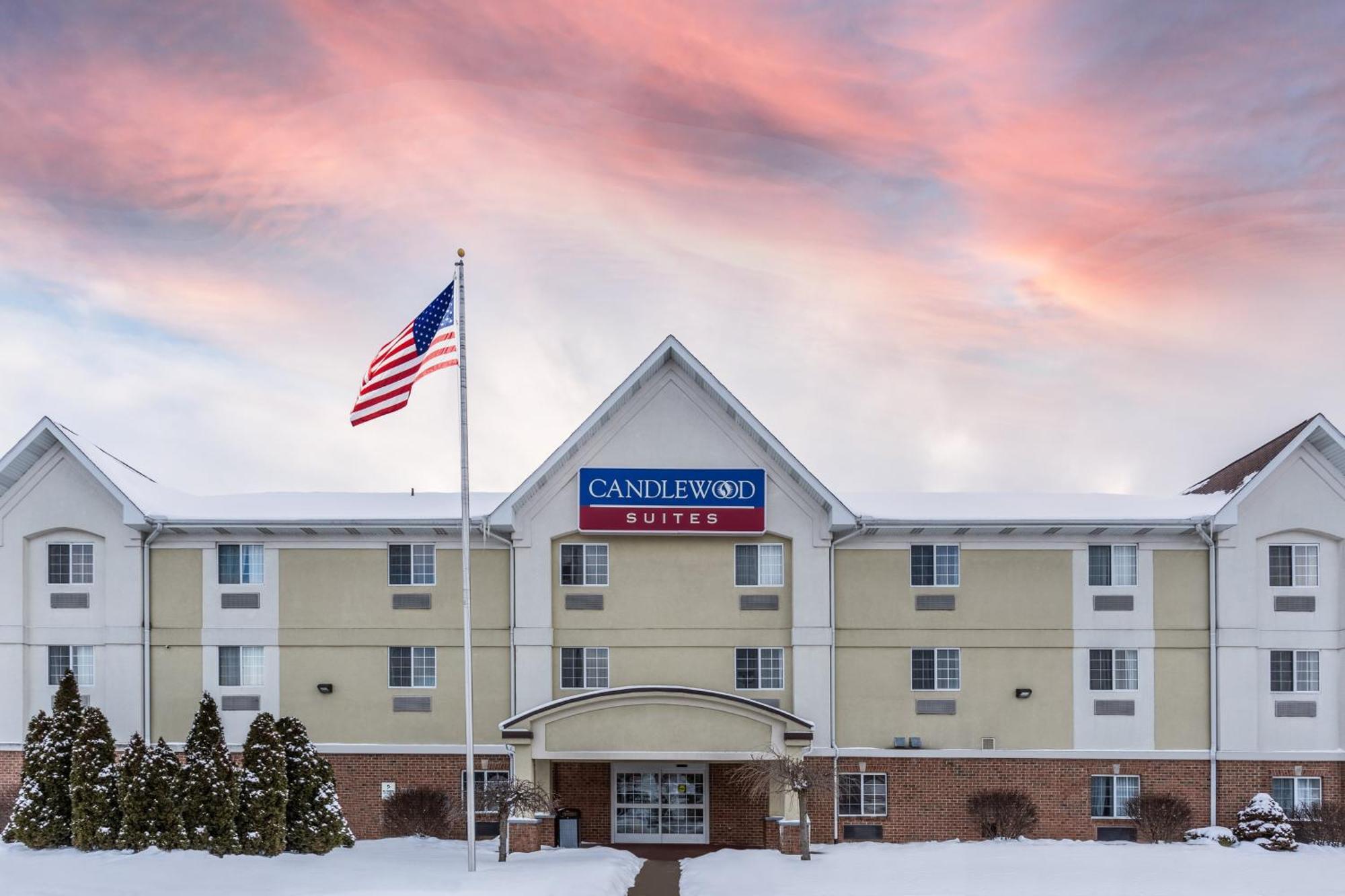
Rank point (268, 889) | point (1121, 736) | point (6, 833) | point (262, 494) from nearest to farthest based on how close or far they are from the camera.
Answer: point (268, 889)
point (6, 833)
point (1121, 736)
point (262, 494)

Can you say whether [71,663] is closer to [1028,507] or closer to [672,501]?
[672,501]

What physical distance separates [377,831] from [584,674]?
706 cm

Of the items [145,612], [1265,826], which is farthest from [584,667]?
[1265,826]

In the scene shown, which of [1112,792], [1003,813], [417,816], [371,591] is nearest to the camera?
[1003,813]

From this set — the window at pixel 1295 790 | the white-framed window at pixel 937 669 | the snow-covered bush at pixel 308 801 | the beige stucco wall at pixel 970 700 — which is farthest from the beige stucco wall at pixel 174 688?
the window at pixel 1295 790

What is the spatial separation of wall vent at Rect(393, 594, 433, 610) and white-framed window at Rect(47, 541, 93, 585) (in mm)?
8702

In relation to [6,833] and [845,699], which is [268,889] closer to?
[6,833]

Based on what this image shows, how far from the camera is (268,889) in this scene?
19672 mm

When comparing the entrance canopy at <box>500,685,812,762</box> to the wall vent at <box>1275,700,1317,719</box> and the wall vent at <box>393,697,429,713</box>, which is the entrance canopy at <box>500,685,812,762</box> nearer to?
the wall vent at <box>393,697,429,713</box>

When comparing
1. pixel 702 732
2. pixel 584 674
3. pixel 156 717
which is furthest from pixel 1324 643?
pixel 156 717

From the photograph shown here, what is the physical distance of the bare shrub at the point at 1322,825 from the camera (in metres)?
24.3

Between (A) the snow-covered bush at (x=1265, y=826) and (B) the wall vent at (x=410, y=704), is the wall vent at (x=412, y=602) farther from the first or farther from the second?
(A) the snow-covered bush at (x=1265, y=826)

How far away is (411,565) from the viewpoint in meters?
26.6

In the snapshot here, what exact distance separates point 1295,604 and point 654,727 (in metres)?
18.0
